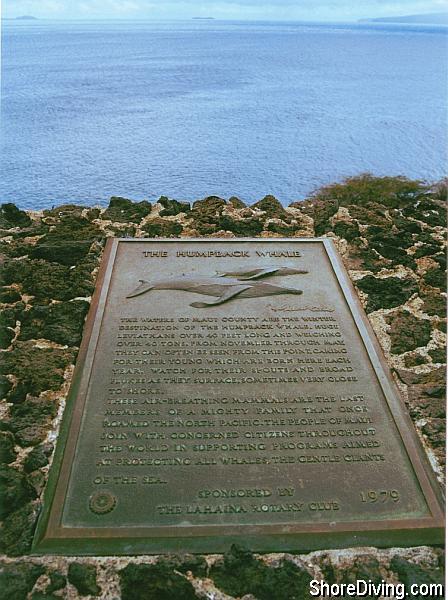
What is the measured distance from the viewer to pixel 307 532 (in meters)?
2.35

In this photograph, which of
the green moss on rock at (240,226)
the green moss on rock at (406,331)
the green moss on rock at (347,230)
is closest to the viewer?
the green moss on rock at (406,331)

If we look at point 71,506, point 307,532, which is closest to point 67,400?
point 71,506

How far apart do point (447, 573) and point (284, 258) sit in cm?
230

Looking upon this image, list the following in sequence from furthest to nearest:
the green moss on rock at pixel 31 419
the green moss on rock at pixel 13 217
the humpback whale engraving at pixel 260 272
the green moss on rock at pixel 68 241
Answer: the green moss on rock at pixel 13 217 < the green moss on rock at pixel 68 241 < the humpback whale engraving at pixel 260 272 < the green moss on rock at pixel 31 419

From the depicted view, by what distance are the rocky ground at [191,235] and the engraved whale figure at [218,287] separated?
502mm

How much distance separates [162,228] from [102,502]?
9.00ft

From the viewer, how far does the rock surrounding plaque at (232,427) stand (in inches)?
93.3

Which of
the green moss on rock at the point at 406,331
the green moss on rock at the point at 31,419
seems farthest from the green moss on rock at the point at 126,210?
the green moss on rock at the point at 406,331

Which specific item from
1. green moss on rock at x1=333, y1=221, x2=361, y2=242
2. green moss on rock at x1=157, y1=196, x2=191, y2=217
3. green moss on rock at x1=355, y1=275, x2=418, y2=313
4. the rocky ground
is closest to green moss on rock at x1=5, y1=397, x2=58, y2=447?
the rocky ground

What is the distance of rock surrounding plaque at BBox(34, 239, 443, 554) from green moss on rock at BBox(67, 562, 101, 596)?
7 centimetres

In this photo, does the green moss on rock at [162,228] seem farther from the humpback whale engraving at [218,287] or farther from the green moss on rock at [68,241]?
the humpback whale engraving at [218,287]

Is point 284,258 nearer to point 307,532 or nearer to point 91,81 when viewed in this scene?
point 307,532

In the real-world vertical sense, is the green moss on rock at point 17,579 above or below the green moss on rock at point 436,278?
below
